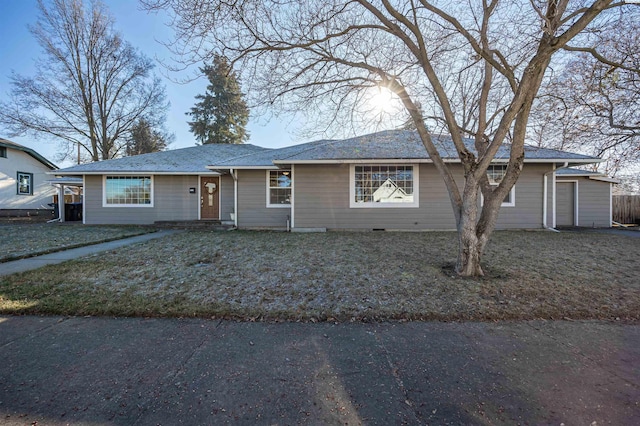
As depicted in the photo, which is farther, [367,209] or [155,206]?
[155,206]

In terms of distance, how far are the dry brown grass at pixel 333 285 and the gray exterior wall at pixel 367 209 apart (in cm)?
370

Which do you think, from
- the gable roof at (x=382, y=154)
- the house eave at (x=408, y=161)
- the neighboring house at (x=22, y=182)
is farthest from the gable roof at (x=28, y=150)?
the house eave at (x=408, y=161)

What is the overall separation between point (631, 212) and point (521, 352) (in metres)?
20.8

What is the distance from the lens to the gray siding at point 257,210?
1156 centimetres

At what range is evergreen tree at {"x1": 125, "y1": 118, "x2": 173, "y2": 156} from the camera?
2475cm

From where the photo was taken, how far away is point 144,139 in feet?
85.4

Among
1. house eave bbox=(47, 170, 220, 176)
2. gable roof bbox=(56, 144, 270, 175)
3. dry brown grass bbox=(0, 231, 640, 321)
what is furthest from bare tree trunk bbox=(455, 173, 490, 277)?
gable roof bbox=(56, 144, 270, 175)

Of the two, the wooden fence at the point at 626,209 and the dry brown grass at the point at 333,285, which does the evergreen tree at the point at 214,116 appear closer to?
the dry brown grass at the point at 333,285

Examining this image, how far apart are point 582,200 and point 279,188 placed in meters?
14.0

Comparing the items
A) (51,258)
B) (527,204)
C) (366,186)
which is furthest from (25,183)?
(527,204)

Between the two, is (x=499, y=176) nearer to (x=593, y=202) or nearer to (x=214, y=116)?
(x=593, y=202)

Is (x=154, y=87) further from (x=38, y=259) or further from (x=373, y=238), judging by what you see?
(x=373, y=238)

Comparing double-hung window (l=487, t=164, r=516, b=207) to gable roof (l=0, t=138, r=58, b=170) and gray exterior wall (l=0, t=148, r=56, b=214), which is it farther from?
gable roof (l=0, t=138, r=58, b=170)

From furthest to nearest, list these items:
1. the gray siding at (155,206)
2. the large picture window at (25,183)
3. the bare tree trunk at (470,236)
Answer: the large picture window at (25,183), the gray siding at (155,206), the bare tree trunk at (470,236)
